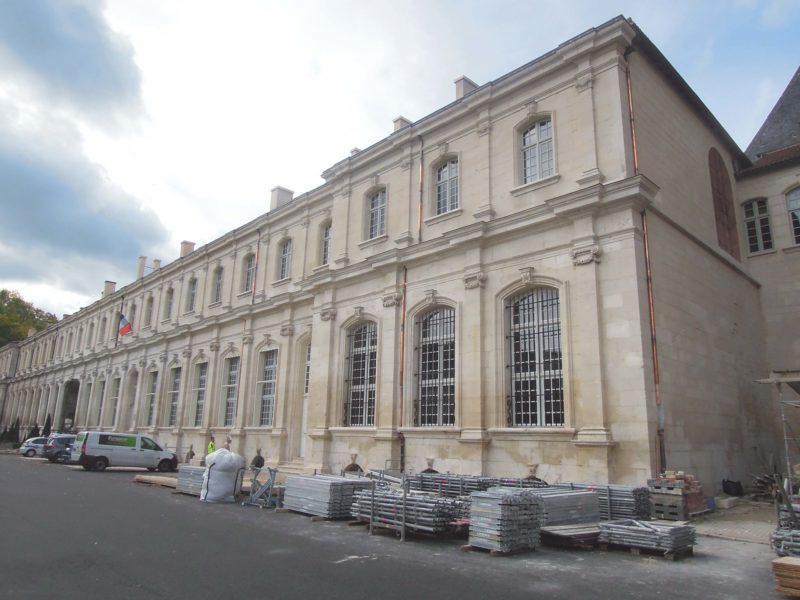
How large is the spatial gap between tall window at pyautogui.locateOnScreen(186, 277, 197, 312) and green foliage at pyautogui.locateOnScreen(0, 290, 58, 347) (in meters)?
49.7

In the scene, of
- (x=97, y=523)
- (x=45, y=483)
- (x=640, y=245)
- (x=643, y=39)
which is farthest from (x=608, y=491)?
(x=45, y=483)

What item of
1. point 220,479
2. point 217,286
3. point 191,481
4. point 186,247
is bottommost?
point 191,481

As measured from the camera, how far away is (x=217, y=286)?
3014 centimetres

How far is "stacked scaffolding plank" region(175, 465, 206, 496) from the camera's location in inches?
608

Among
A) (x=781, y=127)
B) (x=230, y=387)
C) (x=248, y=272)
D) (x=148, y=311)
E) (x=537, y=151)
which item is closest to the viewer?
(x=537, y=151)

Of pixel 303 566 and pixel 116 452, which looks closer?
pixel 303 566

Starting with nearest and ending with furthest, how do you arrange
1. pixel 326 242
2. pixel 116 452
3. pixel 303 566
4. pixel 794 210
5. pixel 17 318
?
pixel 303 566 < pixel 794 210 < pixel 326 242 < pixel 116 452 < pixel 17 318

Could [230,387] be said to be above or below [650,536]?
above

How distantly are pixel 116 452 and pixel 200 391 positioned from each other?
555cm

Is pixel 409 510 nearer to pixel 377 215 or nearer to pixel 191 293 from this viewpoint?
pixel 377 215

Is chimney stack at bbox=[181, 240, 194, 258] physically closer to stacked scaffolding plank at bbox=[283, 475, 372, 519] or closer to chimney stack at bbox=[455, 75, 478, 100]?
chimney stack at bbox=[455, 75, 478, 100]

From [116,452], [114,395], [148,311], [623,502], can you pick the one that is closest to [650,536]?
[623,502]

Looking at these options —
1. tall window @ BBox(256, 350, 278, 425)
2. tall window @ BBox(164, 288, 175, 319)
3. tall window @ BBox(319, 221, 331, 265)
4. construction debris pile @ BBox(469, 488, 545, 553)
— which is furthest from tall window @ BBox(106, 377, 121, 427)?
construction debris pile @ BBox(469, 488, 545, 553)

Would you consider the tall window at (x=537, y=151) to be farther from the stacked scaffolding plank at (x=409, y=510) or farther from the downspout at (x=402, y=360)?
the stacked scaffolding plank at (x=409, y=510)
